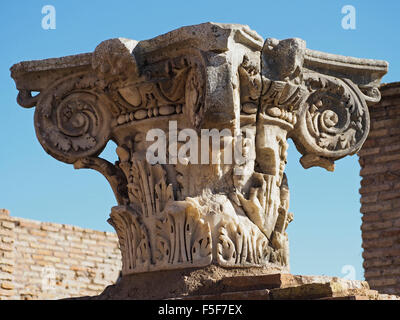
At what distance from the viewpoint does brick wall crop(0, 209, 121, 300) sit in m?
13.6

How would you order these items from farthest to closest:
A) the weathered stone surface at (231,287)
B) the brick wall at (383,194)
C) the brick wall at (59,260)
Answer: the brick wall at (59,260) → the brick wall at (383,194) → the weathered stone surface at (231,287)

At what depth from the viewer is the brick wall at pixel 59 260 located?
536 inches

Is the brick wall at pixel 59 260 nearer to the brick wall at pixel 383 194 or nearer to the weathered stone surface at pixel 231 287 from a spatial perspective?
the brick wall at pixel 383 194

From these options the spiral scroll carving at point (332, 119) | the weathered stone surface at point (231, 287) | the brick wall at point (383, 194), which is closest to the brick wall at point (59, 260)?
the brick wall at point (383, 194)

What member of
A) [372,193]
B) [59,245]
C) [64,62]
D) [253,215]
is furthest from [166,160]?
[59,245]

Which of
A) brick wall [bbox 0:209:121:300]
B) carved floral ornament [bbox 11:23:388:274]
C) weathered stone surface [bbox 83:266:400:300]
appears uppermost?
brick wall [bbox 0:209:121:300]

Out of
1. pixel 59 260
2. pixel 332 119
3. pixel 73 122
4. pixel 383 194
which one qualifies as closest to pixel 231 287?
pixel 332 119

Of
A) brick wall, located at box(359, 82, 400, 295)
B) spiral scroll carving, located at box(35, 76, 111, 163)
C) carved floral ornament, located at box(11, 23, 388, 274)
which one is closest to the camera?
carved floral ornament, located at box(11, 23, 388, 274)

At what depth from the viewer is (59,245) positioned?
46.0 feet

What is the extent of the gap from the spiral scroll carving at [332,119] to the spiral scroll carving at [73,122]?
153 cm

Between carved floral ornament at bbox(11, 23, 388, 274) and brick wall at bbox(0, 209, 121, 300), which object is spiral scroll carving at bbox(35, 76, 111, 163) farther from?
brick wall at bbox(0, 209, 121, 300)

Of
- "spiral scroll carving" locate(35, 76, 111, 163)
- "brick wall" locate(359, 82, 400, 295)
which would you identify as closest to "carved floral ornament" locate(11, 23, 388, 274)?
"spiral scroll carving" locate(35, 76, 111, 163)
